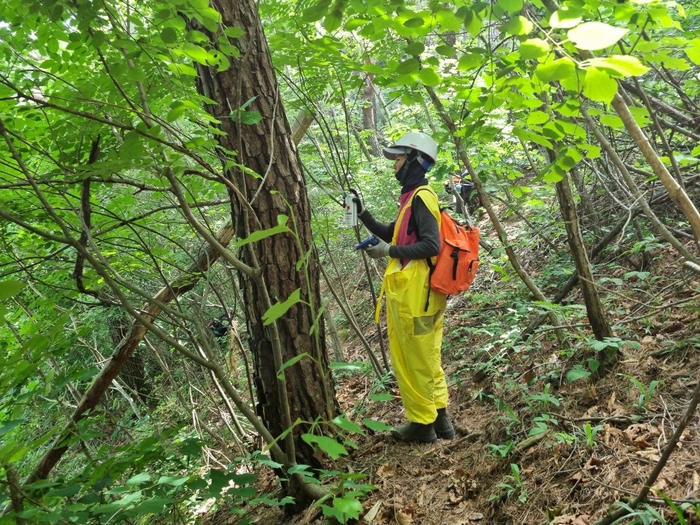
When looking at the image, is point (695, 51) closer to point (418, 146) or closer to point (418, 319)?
point (418, 146)

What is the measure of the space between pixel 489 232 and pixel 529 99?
5.94 meters

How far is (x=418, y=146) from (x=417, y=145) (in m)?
0.01

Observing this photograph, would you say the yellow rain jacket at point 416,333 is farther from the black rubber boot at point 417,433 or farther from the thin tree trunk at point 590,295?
the thin tree trunk at point 590,295

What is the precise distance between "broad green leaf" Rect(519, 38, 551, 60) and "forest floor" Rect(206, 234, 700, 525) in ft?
5.52

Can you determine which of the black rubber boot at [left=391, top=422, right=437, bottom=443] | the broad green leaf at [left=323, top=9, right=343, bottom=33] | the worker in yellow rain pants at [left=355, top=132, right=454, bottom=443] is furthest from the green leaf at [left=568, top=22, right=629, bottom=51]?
the black rubber boot at [left=391, top=422, right=437, bottom=443]

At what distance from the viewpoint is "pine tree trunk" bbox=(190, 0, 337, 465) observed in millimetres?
2443

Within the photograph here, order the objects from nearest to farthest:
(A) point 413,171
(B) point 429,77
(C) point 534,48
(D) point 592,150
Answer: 1. (C) point 534,48
2. (B) point 429,77
3. (D) point 592,150
4. (A) point 413,171

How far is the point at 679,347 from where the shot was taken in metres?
2.76

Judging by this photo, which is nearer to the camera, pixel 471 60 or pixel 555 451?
pixel 471 60

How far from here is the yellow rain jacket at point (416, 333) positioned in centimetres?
296

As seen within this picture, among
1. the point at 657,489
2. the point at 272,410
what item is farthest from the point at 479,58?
the point at 272,410

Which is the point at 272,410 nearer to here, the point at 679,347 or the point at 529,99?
the point at 529,99

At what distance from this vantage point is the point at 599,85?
1.06m

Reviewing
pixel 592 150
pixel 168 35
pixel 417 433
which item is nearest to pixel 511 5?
pixel 592 150
